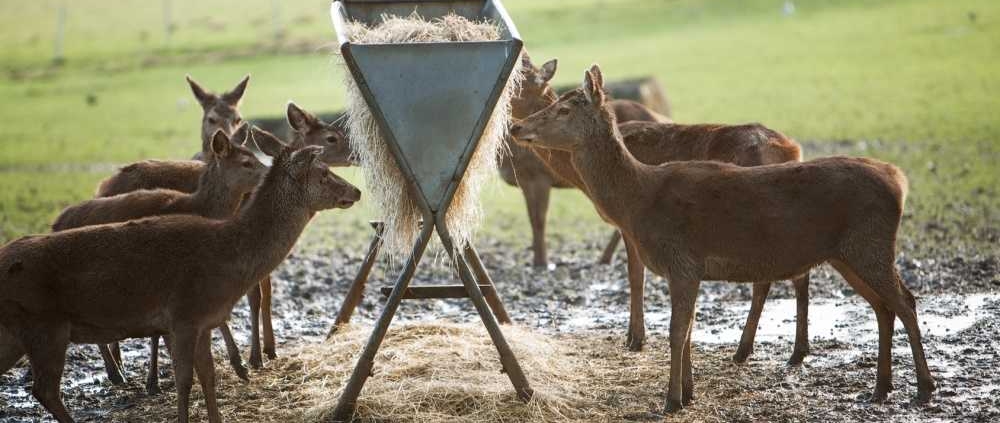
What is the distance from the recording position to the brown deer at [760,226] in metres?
8.39

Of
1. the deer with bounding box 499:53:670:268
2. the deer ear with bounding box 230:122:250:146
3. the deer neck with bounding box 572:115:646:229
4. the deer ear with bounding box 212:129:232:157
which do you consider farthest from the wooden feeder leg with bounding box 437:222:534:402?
the deer with bounding box 499:53:670:268

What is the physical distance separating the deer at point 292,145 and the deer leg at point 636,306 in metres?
2.51

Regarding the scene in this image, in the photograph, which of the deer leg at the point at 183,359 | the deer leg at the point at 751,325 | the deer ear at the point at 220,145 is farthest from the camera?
the deer leg at the point at 751,325

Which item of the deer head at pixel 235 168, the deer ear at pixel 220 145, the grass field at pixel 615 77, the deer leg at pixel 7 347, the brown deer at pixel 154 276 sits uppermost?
the deer ear at pixel 220 145

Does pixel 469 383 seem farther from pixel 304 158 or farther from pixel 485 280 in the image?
pixel 304 158

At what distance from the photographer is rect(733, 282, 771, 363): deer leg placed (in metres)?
9.67

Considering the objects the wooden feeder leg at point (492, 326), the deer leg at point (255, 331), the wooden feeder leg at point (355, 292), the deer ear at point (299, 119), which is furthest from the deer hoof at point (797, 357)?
the deer ear at point (299, 119)

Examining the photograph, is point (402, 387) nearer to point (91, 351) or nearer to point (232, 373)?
point (232, 373)

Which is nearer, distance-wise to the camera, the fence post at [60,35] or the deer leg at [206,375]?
the deer leg at [206,375]

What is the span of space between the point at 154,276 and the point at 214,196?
173cm

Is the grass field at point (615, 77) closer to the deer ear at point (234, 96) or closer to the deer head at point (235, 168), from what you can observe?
the deer ear at point (234, 96)

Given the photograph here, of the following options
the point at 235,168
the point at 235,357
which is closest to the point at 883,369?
the point at 235,357

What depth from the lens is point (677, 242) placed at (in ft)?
28.3

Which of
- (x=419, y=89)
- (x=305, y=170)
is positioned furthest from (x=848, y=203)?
(x=305, y=170)
